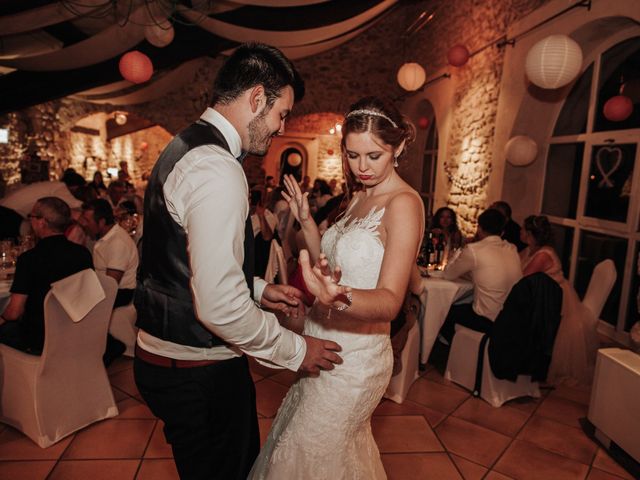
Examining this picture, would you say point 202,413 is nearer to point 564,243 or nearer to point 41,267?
point 41,267

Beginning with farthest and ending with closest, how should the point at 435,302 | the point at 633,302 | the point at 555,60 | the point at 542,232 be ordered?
the point at 633,302 → the point at 555,60 → the point at 542,232 → the point at 435,302

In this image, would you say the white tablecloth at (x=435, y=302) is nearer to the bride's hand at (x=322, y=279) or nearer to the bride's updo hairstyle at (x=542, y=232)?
the bride's updo hairstyle at (x=542, y=232)

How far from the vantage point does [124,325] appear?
341 cm

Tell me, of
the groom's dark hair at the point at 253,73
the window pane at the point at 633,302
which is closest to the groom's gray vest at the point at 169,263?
the groom's dark hair at the point at 253,73

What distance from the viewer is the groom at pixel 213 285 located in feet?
3.34

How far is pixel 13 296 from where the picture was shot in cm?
223

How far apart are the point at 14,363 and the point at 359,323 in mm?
2030

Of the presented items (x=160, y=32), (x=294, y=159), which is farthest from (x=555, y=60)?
(x=294, y=159)

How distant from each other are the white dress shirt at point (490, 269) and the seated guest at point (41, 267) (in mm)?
2581

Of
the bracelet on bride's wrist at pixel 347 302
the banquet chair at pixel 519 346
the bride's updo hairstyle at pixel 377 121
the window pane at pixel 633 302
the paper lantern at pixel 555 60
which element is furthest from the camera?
the window pane at pixel 633 302

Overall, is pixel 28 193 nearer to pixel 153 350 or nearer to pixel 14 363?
pixel 14 363

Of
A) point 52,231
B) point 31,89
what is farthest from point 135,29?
point 52,231

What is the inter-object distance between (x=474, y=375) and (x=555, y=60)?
278cm

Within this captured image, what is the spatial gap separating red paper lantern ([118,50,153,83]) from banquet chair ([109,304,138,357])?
3014 millimetres
